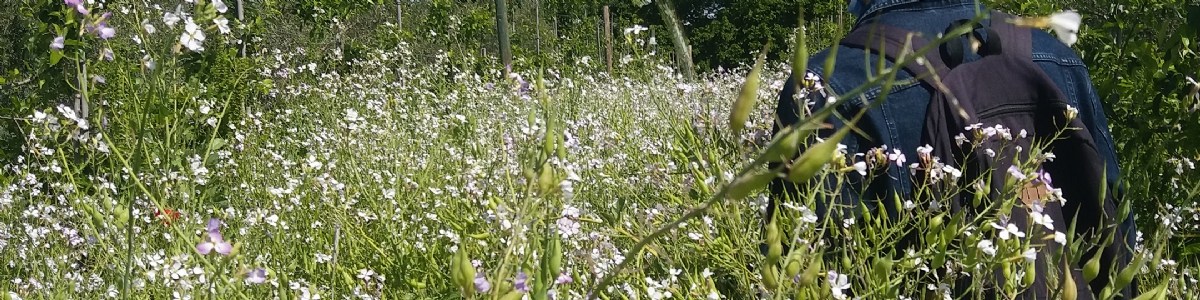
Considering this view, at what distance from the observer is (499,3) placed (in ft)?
29.2

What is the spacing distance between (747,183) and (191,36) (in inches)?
37.0

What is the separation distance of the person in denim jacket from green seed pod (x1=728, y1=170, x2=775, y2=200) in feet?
3.73

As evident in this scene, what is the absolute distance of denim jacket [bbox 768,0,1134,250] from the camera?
5.33 ft

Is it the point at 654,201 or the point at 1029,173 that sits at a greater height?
the point at 1029,173

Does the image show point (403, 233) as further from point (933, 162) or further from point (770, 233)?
point (770, 233)

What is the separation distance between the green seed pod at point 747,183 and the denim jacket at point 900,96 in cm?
114

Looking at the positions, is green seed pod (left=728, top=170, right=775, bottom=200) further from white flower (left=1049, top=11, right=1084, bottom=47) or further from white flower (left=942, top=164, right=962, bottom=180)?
white flower (left=942, top=164, right=962, bottom=180)

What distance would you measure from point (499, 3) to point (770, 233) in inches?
329

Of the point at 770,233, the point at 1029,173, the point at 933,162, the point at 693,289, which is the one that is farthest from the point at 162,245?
the point at 770,233

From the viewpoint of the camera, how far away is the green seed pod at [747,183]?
1.42 ft

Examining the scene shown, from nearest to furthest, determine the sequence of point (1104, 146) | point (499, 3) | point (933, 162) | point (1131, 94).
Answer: point (933, 162) < point (1104, 146) < point (1131, 94) < point (499, 3)

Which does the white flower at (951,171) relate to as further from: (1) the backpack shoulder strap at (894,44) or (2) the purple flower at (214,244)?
(2) the purple flower at (214,244)

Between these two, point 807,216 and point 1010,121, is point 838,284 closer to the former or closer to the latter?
point 807,216

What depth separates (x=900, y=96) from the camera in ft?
5.34
